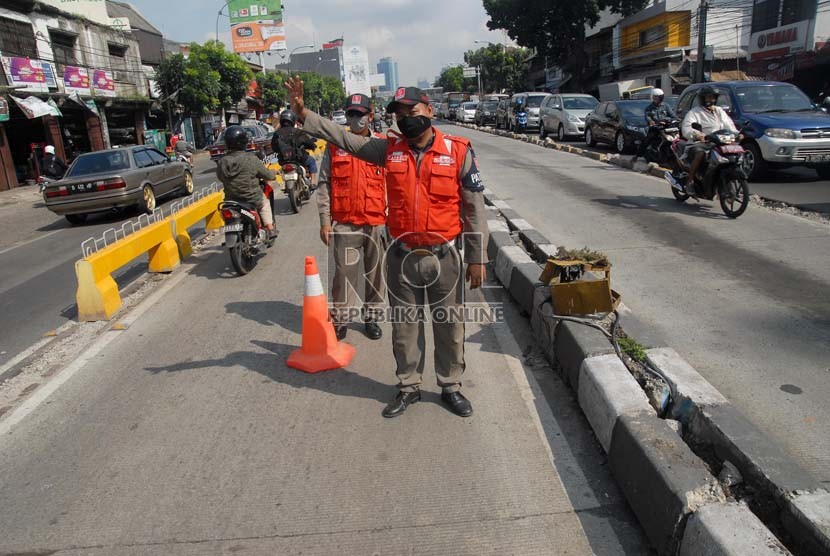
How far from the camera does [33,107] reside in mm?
21047

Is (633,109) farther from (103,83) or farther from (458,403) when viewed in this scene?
(103,83)

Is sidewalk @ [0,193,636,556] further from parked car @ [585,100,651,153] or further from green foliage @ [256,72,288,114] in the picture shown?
green foliage @ [256,72,288,114]

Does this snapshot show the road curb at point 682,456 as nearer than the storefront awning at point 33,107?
Yes

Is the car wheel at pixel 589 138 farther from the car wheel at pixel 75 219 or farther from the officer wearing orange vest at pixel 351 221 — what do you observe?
the officer wearing orange vest at pixel 351 221

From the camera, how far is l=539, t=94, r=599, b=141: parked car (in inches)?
918

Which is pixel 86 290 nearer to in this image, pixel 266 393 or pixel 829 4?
pixel 266 393

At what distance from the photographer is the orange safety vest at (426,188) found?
3.55 metres

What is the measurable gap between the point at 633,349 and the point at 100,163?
42.2ft

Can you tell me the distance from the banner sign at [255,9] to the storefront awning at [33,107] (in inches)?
1176

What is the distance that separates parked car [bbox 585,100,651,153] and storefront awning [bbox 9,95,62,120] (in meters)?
19.1

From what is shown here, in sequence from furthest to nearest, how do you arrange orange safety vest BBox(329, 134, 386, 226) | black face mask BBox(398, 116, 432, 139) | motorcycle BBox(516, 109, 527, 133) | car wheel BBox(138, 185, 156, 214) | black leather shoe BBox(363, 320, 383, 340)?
motorcycle BBox(516, 109, 527, 133) < car wheel BBox(138, 185, 156, 214) < black leather shoe BBox(363, 320, 383, 340) < orange safety vest BBox(329, 134, 386, 226) < black face mask BBox(398, 116, 432, 139)

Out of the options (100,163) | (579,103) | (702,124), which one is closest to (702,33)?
(579,103)

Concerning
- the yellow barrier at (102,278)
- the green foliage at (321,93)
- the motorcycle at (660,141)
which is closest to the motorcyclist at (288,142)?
the yellow barrier at (102,278)

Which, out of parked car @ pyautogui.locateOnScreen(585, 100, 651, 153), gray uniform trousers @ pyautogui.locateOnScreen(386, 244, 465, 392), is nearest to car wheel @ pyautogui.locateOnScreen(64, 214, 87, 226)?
gray uniform trousers @ pyautogui.locateOnScreen(386, 244, 465, 392)
